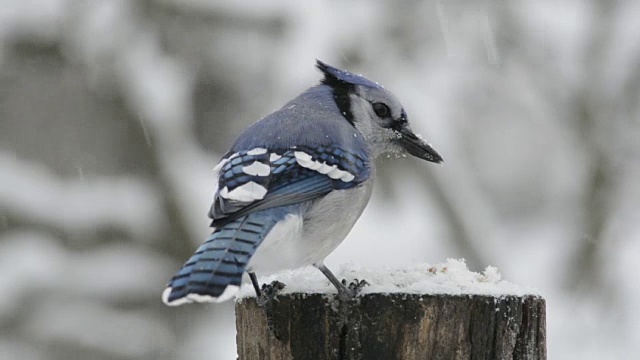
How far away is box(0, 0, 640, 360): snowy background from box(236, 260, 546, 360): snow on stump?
3.06 m

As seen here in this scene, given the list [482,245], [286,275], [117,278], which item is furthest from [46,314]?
[286,275]

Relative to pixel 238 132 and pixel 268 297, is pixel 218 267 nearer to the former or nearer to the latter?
pixel 268 297

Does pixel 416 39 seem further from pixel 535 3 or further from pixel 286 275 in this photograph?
pixel 286 275

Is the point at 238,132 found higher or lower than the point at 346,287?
higher

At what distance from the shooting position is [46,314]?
568 centimetres

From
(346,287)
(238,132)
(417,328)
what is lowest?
(417,328)

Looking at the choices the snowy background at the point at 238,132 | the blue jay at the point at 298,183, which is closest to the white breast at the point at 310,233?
the blue jay at the point at 298,183

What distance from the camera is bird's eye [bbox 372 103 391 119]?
295 centimetres

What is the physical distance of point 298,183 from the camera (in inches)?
96.2

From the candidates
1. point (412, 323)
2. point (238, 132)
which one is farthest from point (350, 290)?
point (238, 132)

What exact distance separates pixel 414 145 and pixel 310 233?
0.66 metres

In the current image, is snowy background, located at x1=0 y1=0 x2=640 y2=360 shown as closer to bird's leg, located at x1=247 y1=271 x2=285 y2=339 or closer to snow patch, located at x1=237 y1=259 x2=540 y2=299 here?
snow patch, located at x1=237 y1=259 x2=540 y2=299

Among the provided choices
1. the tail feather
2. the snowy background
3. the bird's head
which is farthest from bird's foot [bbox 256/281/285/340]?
the snowy background

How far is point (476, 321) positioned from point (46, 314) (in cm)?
418
